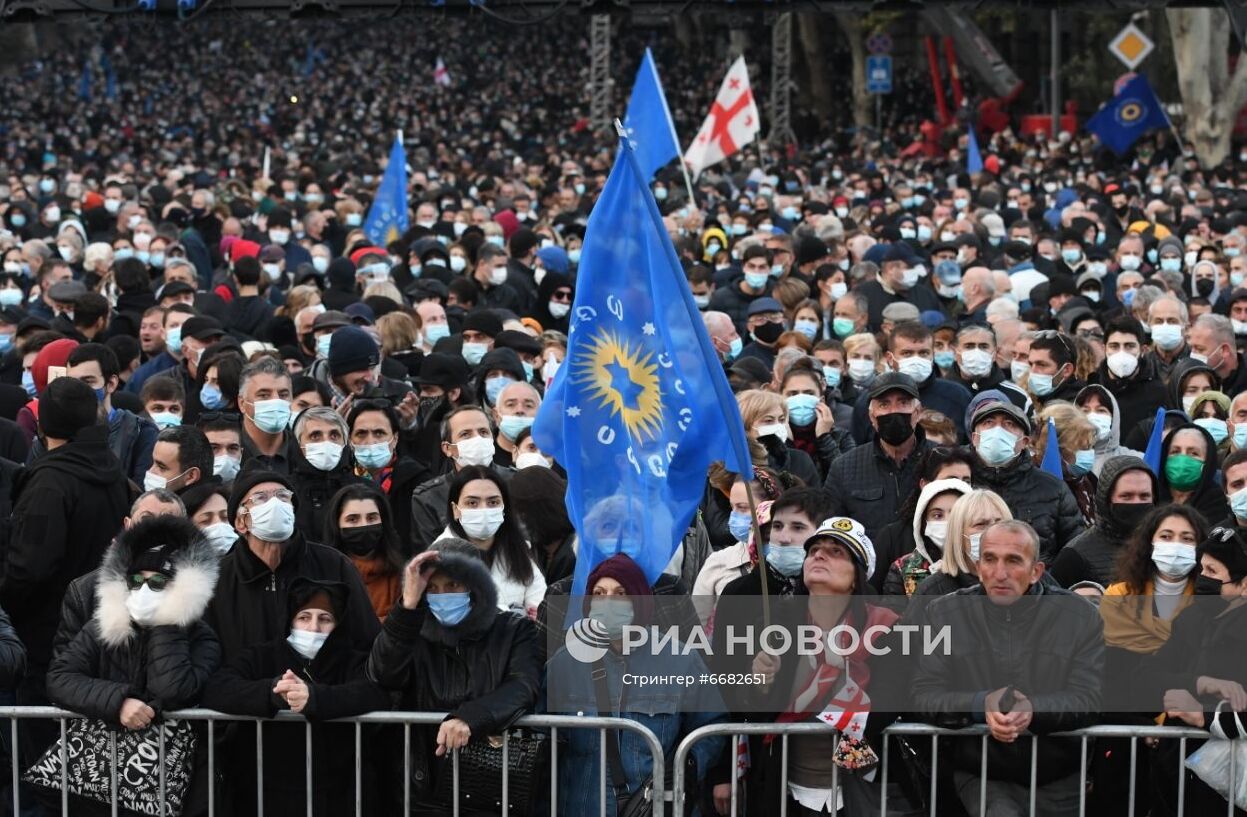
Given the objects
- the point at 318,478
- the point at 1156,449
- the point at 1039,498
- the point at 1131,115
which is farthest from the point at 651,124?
the point at 1131,115

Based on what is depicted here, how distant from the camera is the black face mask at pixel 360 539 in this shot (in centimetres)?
738

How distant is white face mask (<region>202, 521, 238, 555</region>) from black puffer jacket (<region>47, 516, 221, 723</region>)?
80 centimetres

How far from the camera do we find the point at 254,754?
21.0 ft

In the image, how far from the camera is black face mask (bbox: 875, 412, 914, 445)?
870 centimetres

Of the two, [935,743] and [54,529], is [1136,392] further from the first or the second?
[54,529]

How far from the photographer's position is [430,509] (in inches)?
312

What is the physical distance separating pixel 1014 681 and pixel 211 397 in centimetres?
511

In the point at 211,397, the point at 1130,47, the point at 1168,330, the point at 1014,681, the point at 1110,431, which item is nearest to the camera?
the point at 1014,681

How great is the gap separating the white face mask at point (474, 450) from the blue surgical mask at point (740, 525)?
123cm

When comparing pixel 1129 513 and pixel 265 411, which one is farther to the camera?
pixel 265 411

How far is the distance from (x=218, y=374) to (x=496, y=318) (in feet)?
6.98

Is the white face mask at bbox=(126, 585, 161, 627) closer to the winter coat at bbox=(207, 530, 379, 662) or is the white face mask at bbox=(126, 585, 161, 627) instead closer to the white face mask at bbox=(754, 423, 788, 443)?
the winter coat at bbox=(207, 530, 379, 662)

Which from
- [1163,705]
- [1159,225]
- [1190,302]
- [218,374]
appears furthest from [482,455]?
[1159,225]

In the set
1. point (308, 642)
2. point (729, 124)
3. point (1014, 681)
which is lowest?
point (1014, 681)
